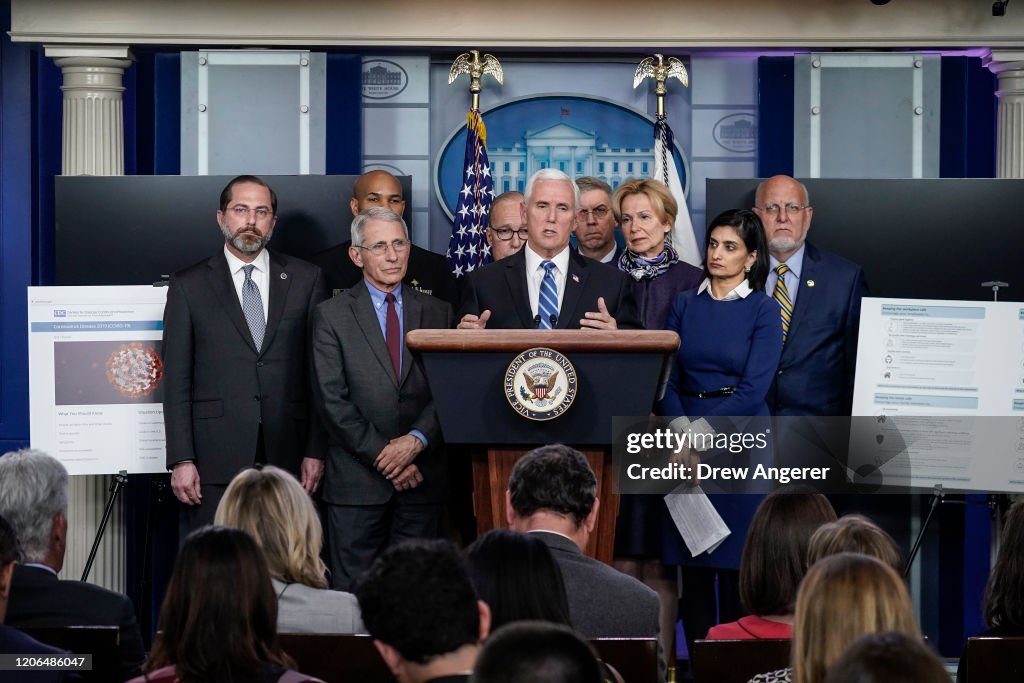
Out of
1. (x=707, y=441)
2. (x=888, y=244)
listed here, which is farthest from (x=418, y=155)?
(x=707, y=441)

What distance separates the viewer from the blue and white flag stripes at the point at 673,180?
6.40m

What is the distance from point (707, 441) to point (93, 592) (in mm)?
2237

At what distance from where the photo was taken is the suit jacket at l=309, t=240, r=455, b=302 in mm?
5945

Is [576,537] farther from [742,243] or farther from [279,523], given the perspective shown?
[742,243]

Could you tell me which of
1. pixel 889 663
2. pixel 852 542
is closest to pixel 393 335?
pixel 852 542

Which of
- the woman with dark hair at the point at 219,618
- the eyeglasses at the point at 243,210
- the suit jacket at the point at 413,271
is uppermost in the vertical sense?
the eyeglasses at the point at 243,210

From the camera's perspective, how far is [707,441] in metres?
4.64

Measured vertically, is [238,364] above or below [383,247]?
below

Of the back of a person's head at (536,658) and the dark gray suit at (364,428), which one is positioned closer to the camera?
the back of a person's head at (536,658)

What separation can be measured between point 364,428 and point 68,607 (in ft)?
6.11

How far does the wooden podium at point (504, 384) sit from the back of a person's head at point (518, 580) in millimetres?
1373

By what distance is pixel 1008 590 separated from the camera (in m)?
3.17

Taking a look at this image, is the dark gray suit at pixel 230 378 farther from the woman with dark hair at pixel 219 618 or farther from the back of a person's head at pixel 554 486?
the woman with dark hair at pixel 219 618

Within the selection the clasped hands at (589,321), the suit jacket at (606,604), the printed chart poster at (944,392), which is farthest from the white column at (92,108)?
the suit jacket at (606,604)
